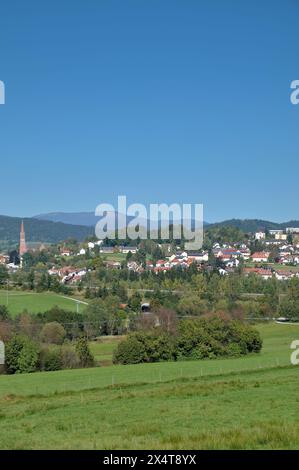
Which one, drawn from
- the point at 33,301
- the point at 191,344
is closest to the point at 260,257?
the point at 33,301

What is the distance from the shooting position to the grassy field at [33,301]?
75750mm

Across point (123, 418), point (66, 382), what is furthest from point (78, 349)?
point (123, 418)

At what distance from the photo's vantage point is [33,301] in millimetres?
81750

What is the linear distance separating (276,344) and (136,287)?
50898 millimetres

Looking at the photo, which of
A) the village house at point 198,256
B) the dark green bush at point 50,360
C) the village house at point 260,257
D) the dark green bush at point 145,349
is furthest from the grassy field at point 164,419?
the village house at point 260,257

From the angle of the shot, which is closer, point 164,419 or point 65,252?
point 164,419

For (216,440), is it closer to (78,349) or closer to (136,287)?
(78,349)

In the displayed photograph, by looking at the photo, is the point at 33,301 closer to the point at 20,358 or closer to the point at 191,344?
the point at 20,358

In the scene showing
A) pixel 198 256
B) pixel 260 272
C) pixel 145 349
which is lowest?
pixel 145 349

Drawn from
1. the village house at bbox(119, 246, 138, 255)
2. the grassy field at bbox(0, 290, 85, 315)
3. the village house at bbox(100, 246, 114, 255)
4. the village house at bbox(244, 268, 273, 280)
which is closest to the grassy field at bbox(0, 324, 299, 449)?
the grassy field at bbox(0, 290, 85, 315)

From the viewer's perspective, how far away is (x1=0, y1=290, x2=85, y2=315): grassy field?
75.8 meters

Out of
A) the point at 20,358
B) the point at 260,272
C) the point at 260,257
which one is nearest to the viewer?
the point at 20,358

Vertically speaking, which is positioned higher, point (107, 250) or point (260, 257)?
point (107, 250)

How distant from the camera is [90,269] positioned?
12456cm
